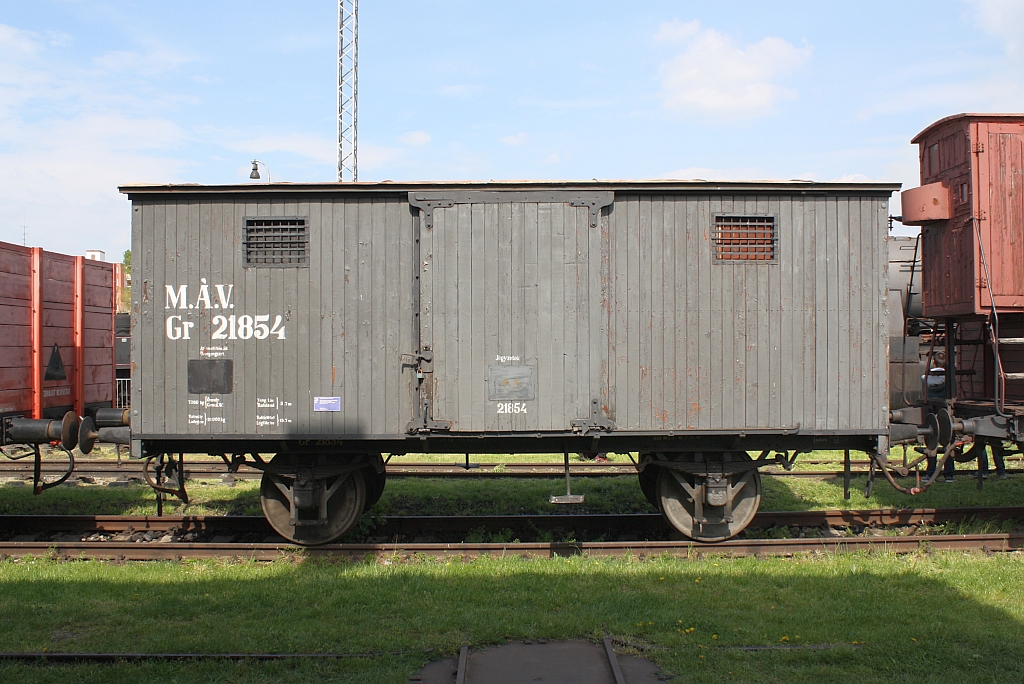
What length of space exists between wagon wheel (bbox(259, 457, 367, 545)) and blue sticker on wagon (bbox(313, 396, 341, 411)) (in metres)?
0.93

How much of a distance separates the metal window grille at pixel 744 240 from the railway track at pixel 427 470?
16.5 ft

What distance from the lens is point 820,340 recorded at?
292 inches

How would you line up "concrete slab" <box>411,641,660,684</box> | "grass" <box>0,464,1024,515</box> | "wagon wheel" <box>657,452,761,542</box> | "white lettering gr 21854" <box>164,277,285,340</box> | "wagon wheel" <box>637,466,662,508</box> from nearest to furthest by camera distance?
"concrete slab" <box>411,641,660,684</box>
"white lettering gr 21854" <box>164,277,285,340</box>
"wagon wheel" <box>657,452,761,542</box>
"wagon wheel" <box>637,466,662,508</box>
"grass" <box>0,464,1024,515</box>

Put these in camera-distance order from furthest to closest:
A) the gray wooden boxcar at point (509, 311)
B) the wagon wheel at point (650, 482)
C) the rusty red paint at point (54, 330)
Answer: the wagon wheel at point (650, 482), the rusty red paint at point (54, 330), the gray wooden boxcar at point (509, 311)

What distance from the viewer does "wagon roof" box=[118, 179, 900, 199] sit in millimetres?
7371

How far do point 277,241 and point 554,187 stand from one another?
3.16m

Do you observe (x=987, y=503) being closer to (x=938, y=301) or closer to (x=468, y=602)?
(x=938, y=301)

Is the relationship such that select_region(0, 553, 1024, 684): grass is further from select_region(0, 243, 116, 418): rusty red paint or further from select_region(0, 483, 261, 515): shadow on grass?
select_region(0, 243, 116, 418): rusty red paint

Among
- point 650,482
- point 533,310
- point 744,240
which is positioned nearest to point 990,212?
Answer: point 744,240

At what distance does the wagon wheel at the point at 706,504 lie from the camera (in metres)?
7.86

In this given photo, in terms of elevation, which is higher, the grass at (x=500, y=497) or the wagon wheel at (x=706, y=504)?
the wagon wheel at (x=706, y=504)

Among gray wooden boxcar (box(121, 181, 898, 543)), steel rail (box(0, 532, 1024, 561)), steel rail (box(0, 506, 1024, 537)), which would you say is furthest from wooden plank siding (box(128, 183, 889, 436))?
steel rail (box(0, 506, 1024, 537))

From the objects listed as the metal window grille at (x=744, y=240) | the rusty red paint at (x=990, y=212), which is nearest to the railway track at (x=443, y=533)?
the rusty red paint at (x=990, y=212)

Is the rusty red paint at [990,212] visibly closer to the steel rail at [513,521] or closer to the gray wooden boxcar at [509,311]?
the gray wooden boxcar at [509,311]
